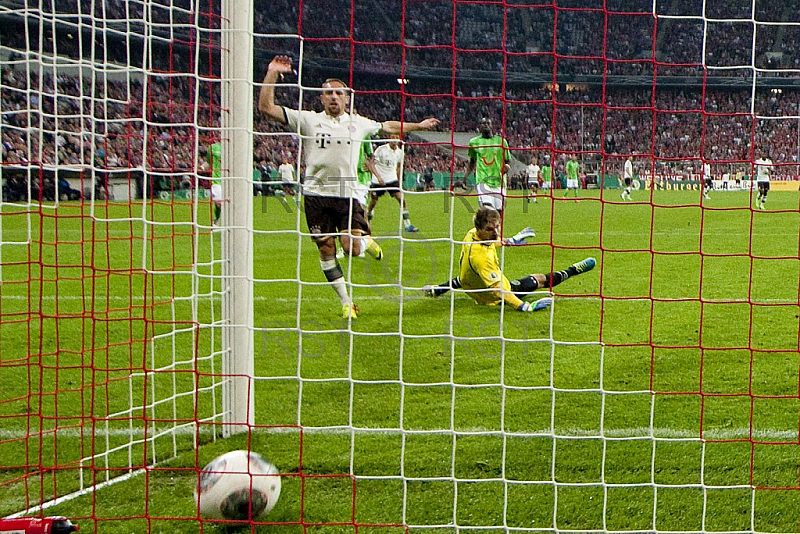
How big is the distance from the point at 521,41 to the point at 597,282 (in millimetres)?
26274

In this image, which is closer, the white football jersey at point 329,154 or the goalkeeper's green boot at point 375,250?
the white football jersey at point 329,154

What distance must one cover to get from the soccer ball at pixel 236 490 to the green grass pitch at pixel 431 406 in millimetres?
97

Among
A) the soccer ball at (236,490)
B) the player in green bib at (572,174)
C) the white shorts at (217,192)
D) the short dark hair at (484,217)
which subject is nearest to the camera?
the soccer ball at (236,490)

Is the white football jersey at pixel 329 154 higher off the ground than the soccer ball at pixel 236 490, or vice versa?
the white football jersey at pixel 329 154

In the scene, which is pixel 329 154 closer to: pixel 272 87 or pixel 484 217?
pixel 484 217

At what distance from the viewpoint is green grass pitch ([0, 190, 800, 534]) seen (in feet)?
11.0

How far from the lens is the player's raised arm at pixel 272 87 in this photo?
12.2 ft

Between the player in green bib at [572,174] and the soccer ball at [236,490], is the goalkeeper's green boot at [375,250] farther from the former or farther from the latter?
the player in green bib at [572,174]

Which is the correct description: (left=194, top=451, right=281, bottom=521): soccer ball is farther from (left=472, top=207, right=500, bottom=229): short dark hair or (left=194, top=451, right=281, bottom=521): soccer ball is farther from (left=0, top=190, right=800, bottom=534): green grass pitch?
(left=472, top=207, right=500, bottom=229): short dark hair

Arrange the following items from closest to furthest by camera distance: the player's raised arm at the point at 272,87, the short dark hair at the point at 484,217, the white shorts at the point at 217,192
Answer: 1. the player's raised arm at the point at 272,87
2. the white shorts at the point at 217,192
3. the short dark hair at the point at 484,217

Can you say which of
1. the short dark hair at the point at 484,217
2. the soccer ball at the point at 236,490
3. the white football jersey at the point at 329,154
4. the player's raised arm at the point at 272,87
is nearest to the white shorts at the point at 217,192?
the player's raised arm at the point at 272,87

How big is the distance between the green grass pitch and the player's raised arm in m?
0.72

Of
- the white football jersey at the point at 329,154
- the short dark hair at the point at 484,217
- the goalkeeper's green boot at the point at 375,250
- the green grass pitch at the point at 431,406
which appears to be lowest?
the green grass pitch at the point at 431,406

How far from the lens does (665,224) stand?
14.7 metres
